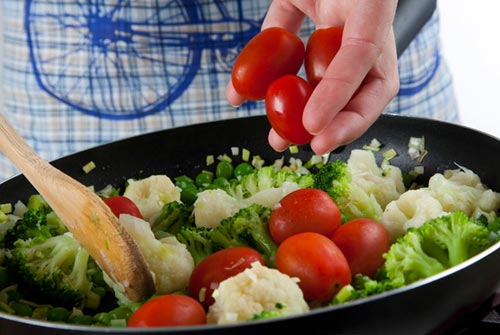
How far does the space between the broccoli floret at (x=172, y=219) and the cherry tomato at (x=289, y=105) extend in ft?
1.10

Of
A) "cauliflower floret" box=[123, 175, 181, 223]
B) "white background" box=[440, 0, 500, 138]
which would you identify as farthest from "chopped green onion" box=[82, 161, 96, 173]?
"white background" box=[440, 0, 500, 138]

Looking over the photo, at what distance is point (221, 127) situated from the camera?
2.31 metres

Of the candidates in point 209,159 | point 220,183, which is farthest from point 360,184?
point 209,159

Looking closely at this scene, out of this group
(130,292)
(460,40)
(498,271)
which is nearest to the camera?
(498,271)

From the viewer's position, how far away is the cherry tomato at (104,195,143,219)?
1.91 m

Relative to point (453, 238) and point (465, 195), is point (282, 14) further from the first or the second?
point (453, 238)

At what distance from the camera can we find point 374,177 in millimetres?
2057

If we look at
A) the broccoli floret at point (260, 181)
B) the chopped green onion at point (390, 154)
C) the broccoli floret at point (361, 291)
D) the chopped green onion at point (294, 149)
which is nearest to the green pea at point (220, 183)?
the broccoli floret at point (260, 181)

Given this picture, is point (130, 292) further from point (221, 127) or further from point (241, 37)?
point (241, 37)

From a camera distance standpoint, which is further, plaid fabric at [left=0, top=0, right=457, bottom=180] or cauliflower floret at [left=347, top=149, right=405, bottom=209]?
plaid fabric at [left=0, top=0, right=457, bottom=180]

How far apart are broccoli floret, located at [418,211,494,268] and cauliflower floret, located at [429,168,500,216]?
0.26 m

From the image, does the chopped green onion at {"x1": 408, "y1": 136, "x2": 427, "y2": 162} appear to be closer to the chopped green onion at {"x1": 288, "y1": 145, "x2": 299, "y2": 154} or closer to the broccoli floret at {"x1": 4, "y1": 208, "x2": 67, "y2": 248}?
the chopped green onion at {"x1": 288, "y1": 145, "x2": 299, "y2": 154}

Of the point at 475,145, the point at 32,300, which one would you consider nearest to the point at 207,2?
the point at 475,145

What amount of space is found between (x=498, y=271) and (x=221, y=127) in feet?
3.53
